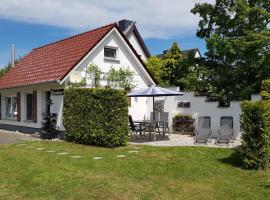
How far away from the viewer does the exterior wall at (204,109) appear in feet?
61.6

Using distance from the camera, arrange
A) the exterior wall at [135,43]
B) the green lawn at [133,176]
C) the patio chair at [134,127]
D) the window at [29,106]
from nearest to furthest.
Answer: the green lawn at [133,176] → the patio chair at [134,127] → the window at [29,106] → the exterior wall at [135,43]

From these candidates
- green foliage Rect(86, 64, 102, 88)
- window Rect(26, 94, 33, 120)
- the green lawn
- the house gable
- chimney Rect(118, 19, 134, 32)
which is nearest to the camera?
the green lawn

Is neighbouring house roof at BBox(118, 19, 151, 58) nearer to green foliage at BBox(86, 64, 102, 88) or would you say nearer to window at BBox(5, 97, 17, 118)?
window at BBox(5, 97, 17, 118)

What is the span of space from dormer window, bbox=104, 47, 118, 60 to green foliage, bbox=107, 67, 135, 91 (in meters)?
0.71

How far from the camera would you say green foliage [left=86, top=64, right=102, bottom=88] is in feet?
68.1

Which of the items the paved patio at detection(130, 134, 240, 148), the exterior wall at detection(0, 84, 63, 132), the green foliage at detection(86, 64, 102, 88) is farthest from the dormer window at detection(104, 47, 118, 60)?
the paved patio at detection(130, 134, 240, 148)

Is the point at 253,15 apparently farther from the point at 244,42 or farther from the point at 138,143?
the point at 138,143

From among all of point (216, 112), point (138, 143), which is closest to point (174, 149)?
point (138, 143)

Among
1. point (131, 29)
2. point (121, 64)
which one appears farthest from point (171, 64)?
point (131, 29)

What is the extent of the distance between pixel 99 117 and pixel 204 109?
6198mm

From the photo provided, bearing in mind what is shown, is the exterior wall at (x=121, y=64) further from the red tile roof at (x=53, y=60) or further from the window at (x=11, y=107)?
the window at (x=11, y=107)

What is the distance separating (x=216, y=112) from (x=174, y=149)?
18.4 ft

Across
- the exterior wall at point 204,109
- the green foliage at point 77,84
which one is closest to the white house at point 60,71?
the green foliage at point 77,84

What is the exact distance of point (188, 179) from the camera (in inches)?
404
